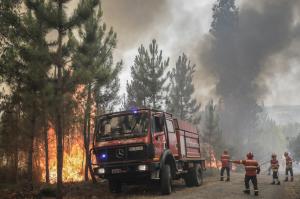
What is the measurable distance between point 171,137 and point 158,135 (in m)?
1.46

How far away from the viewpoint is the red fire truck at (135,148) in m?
14.6

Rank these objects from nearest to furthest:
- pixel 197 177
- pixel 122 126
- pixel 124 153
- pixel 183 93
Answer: pixel 124 153, pixel 122 126, pixel 197 177, pixel 183 93

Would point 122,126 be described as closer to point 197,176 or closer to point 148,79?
point 197,176

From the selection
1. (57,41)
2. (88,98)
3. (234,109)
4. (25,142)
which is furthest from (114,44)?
(234,109)

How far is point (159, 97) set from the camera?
1377 inches

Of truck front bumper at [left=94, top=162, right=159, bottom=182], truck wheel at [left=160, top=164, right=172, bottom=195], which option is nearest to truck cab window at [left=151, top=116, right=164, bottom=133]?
truck front bumper at [left=94, top=162, right=159, bottom=182]

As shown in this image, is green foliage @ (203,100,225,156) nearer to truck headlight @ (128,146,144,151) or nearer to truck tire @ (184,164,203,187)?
truck tire @ (184,164,203,187)

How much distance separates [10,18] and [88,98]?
1103 cm

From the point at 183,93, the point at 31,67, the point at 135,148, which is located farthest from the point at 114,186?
the point at 183,93

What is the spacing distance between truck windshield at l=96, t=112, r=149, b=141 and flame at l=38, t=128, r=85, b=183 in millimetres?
15500

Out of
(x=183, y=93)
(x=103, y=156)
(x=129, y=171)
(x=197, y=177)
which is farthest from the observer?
(x=183, y=93)

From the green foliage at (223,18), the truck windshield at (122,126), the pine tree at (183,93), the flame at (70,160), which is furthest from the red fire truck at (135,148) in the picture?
the green foliage at (223,18)

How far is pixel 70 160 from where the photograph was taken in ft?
107

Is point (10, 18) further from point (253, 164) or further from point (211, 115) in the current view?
point (211, 115)
